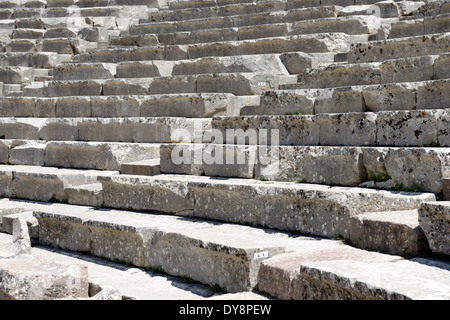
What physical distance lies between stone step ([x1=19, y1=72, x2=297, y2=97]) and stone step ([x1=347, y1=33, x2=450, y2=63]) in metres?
1.03

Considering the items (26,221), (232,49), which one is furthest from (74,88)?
(26,221)

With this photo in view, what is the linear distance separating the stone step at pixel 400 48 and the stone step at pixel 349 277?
340 centimetres

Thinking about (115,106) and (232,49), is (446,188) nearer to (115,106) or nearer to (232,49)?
(232,49)

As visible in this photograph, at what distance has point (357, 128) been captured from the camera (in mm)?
5688

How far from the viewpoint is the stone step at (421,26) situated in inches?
287

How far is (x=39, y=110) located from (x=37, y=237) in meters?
3.94

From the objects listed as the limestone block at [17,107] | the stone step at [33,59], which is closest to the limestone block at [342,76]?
the limestone block at [17,107]

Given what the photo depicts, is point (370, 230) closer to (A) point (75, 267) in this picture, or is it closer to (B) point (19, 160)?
(A) point (75, 267)

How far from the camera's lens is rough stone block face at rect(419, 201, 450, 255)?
3.84 m

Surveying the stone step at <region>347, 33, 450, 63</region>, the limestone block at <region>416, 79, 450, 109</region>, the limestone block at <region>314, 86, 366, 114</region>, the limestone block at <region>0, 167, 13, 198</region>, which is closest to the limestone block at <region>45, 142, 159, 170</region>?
the limestone block at <region>0, 167, 13, 198</region>

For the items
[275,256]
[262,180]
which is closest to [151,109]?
[262,180]

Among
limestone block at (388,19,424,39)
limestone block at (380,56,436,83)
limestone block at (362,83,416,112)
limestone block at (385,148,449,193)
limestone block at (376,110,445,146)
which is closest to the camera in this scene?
limestone block at (385,148,449,193)

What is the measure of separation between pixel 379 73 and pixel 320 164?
5.26 feet

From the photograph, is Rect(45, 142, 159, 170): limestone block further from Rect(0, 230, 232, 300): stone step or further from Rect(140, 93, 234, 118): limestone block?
Rect(0, 230, 232, 300): stone step
